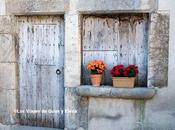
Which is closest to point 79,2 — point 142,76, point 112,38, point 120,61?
point 112,38

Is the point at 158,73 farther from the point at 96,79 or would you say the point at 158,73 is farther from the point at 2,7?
the point at 2,7

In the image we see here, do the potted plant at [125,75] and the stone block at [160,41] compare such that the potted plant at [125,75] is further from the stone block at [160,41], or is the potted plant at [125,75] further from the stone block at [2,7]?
the stone block at [2,7]

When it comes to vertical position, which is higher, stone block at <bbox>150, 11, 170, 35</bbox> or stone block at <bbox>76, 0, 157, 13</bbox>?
stone block at <bbox>76, 0, 157, 13</bbox>

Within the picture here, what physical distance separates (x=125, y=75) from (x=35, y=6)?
1.80m

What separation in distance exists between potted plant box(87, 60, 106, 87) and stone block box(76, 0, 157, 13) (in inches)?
31.5

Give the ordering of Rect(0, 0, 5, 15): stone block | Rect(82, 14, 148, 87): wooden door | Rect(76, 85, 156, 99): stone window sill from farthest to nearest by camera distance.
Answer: Rect(0, 0, 5, 15): stone block → Rect(82, 14, 148, 87): wooden door → Rect(76, 85, 156, 99): stone window sill

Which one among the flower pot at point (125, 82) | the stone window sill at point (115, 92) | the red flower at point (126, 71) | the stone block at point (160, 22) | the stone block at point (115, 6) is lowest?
the stone window sill at point (115, 92)

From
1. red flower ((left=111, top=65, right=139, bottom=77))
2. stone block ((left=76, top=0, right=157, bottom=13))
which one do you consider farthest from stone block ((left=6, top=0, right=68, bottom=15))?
red flower ((left=111, top=65, right=139, bottom=77))

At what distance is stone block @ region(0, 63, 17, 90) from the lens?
5070 millimetres

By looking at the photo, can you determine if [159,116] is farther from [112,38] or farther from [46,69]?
[46,69]

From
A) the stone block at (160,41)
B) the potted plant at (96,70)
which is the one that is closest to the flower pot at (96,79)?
the potted plant at (96,70)

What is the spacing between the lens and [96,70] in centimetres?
471

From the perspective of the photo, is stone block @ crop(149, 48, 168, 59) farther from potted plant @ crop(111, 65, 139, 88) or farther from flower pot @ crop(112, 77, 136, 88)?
flower pot @ crop(112, 77, 136, 88)

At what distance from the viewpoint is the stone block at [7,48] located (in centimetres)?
504
